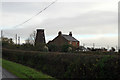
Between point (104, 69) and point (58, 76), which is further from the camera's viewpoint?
point (58, 76)

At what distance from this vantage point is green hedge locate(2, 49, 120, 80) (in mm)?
12398

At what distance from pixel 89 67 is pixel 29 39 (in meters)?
71.1

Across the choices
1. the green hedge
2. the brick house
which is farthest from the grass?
the brick house

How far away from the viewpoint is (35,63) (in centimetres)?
2620

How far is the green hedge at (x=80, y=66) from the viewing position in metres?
12.4

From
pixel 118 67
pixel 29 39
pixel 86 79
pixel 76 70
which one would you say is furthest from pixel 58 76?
pixel 29 39

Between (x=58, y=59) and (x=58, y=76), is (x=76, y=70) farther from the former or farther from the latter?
(x=58, y=59)

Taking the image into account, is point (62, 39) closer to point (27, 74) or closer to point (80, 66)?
point (27, 74)

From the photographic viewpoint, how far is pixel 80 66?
49.9ft

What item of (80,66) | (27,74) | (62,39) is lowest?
(27,74)

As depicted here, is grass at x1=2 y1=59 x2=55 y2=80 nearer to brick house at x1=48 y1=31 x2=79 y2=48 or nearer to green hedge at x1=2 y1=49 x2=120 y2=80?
green hedge at x1=2 y1=49 x2=120 y2=80

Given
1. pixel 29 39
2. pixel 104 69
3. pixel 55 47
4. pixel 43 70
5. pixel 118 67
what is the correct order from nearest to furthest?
1. pixel 118 67
2. pixel 104 69
3. pixel 43 70
4. pixel 55 47
5. pixel 29 39

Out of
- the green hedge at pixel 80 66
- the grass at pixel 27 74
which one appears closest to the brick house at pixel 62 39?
the green hedge at pixel 80 66

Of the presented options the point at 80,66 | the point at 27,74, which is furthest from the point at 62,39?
the point at 80,66
